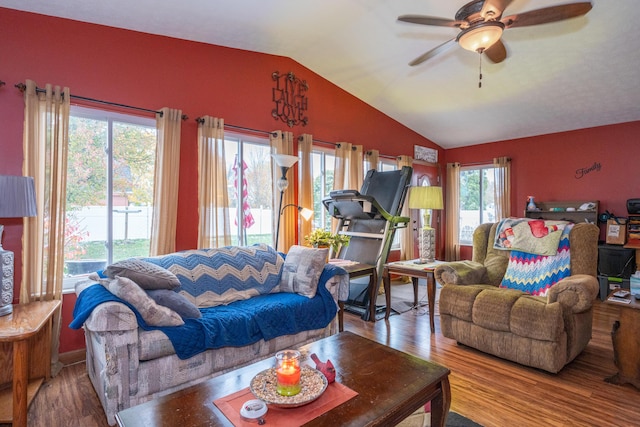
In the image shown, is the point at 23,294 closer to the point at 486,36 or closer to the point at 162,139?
the point at 162,139

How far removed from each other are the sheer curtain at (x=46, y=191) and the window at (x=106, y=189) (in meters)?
0.20

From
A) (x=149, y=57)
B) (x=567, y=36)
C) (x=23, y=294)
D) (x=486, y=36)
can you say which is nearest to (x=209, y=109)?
(x=149, y=57)

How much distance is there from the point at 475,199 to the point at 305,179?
377 cm

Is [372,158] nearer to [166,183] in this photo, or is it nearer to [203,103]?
[203,103]

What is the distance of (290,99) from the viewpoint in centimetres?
443

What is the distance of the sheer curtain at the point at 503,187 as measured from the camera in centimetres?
596

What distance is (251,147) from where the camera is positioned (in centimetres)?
418

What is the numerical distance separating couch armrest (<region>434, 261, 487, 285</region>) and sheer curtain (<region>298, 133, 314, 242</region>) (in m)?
1.81

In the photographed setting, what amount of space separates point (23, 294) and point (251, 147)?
8.31ft

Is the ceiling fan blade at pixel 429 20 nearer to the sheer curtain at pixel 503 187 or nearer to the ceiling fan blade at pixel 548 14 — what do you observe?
the ceiling fan blade at pixel 548 14

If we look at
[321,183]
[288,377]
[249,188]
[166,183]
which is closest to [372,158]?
[321,183]

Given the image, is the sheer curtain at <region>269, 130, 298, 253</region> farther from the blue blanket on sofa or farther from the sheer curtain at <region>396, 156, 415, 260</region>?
the sheer curtain at <region>396, 156, 415, 260</region>

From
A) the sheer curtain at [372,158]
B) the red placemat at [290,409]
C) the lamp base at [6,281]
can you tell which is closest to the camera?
the red placemat at [290,409]

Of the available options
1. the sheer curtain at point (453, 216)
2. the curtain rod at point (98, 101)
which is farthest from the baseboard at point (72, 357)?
the sheer curtain at point (453, 216)
